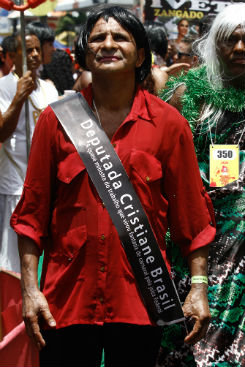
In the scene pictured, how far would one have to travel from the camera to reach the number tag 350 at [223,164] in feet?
10.8

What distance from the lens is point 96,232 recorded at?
2.29 metres

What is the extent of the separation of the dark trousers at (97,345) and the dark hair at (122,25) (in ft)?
3.37

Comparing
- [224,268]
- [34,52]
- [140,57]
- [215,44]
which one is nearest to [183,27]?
[34,52]

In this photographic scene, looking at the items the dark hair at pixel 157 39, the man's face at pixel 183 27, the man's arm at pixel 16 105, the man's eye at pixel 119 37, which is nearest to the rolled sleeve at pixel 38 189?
the man's eye at pixel 119 37

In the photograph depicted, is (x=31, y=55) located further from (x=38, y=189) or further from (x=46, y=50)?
(x=38, y=189)

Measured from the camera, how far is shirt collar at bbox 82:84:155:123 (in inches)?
93.8

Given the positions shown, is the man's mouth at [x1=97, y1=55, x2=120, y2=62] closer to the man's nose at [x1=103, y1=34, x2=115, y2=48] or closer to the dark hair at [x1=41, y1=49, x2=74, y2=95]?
the man's nose at [x1=103, y1=34, x2=115, y2=48]

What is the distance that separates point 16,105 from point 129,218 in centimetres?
212

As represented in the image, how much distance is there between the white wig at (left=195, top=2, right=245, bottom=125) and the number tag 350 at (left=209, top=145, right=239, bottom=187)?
16 cm

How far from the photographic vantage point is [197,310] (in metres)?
2.38

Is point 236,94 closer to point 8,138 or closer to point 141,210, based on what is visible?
point 141,210

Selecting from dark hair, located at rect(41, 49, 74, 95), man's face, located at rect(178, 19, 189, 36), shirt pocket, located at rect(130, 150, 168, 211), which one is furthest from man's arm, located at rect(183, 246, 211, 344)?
man's face, located at rect(178, 19, 189, 36)

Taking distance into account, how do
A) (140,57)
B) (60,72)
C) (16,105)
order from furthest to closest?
(60,72)
(16,105)
(140,57)

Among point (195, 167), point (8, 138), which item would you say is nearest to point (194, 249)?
point (195, 167)
